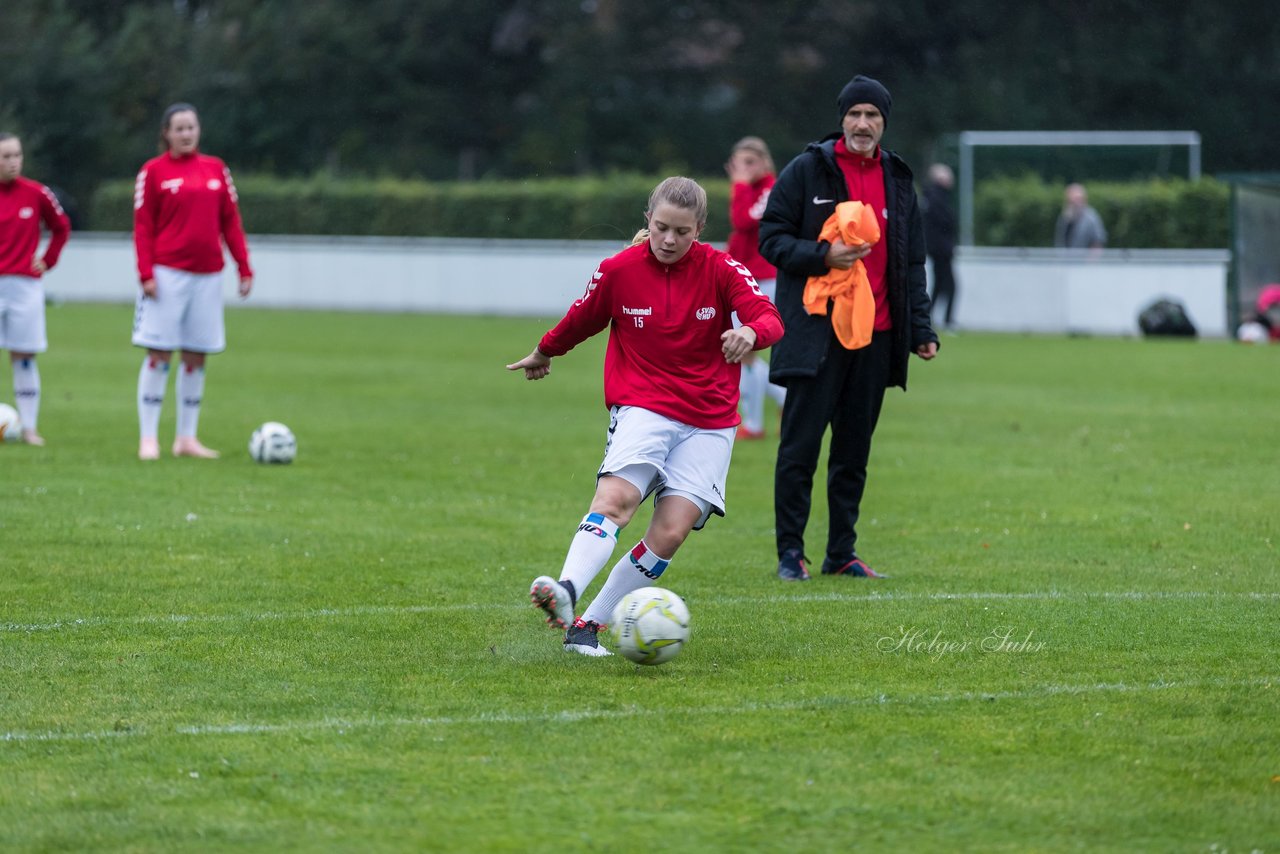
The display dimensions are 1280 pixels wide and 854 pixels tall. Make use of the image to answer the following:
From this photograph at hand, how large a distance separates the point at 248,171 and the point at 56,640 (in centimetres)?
4331

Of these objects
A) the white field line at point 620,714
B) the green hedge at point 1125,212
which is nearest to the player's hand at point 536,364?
the white field line at point 620,714

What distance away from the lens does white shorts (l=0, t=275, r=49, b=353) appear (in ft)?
43.7

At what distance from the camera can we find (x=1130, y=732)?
5.50m

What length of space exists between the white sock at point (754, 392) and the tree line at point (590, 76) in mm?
32125

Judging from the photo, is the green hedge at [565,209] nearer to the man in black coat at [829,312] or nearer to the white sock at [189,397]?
the white sock at [189,397]

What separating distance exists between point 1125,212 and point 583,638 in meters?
25.4

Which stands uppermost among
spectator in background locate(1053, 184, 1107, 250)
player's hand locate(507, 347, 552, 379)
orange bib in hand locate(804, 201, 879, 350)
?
spectator in background locate(1053, 184, 1107, 250)

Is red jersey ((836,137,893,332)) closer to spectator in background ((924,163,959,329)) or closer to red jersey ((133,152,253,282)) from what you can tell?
red jersey ((133,152,253,282))

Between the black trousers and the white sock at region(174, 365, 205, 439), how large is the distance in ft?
18.5

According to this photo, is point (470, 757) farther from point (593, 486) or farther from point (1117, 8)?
point (1117, 8)

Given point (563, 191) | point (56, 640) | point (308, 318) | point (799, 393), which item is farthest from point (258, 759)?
point (563, 191)

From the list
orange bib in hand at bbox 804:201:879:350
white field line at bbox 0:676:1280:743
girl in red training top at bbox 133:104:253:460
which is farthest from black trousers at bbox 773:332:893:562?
girl in red training top at bbox 133:104:253:460

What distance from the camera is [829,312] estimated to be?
26.8 ft

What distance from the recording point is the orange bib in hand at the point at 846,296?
26.7ft
